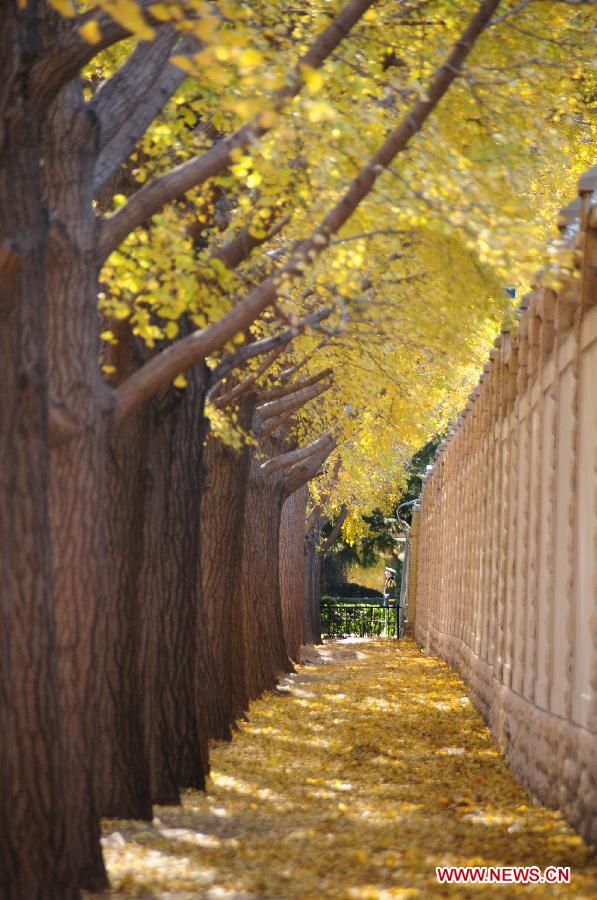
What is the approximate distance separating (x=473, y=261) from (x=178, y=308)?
8.11 feet

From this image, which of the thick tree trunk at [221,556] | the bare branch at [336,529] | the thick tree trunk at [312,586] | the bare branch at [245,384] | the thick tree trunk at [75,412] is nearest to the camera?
the thick tree trunk at [75,412]

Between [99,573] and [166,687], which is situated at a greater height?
[99,573]

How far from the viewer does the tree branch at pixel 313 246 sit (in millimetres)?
7910

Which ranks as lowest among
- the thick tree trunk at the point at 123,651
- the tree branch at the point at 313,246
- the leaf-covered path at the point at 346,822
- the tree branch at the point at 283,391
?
the leaf-covered path at the point at 346,822

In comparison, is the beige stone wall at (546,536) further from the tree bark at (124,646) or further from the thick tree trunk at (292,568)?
the thick tree trunk at (292,568)

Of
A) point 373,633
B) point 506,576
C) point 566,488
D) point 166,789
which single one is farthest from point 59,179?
point 373,633

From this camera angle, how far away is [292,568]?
3319 centimetres

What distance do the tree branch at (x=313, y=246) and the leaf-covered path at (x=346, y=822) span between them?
2.96 m

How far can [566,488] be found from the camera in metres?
10.9

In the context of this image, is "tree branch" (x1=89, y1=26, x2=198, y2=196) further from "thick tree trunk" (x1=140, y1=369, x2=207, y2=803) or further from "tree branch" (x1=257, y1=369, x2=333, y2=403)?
"tree branch" (x1=257, y1=369, x2=333, y2=403)

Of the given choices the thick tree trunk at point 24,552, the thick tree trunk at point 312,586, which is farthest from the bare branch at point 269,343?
the thick tree trunk at point 312,586

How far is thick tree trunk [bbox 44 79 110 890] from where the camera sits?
8547 millimetres

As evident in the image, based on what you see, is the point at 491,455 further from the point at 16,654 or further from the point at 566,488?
the point at 16,654

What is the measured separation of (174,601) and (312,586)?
32470 mm
